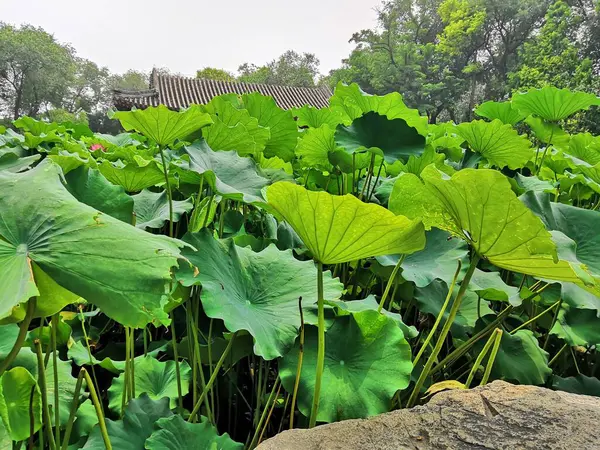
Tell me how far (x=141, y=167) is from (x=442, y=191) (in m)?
0.55

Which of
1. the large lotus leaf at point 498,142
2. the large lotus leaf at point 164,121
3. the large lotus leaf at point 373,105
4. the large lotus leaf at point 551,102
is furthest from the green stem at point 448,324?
the large lotus leaf at point 551,102

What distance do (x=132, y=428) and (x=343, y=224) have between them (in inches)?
14.0

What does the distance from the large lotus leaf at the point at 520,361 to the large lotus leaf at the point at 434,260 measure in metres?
0.14

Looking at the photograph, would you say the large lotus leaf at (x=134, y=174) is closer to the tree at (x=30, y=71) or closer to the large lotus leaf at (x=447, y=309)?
the large lotus leaf at (x=447, y=309)

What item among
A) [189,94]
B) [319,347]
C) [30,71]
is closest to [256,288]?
[319,347]

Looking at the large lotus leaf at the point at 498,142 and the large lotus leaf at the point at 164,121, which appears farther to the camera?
the large lotus leaf at the point at 498,142

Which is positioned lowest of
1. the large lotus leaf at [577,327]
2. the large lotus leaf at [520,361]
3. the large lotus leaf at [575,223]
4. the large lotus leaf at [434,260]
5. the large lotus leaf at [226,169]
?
the large lotus leaf at [520,361]

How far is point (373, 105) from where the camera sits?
112 centimetres

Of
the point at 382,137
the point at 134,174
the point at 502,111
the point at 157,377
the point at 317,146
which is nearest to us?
the point at 157,377

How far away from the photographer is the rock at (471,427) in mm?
437

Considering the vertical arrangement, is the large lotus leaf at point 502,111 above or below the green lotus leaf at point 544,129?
above

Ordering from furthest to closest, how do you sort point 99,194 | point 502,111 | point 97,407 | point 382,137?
point 502,111 → point 382,137 → point 99,194 → point 97,407

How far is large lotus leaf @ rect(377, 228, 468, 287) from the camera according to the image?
0.66 m

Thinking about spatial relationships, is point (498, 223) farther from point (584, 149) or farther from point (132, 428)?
point (584, 149)
